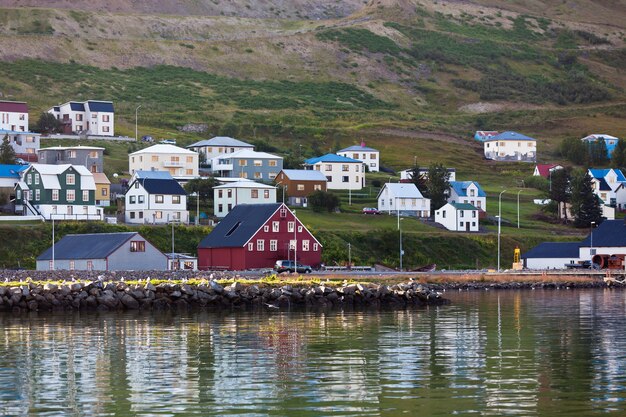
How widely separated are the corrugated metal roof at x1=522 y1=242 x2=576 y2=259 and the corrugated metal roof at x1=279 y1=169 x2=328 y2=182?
110ft

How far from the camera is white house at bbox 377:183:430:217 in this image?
401 feet

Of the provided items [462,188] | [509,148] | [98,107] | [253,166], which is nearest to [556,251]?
Answer: [462,188]

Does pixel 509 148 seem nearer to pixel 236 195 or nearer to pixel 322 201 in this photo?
Answer: pixel 322 201

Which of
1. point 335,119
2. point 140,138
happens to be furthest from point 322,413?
point 335,119

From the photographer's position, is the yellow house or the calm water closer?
the calm water

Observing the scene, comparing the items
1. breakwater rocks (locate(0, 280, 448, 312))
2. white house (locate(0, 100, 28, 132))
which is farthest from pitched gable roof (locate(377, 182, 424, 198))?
breakwater rocks (locate(0, 280, 448, 312))

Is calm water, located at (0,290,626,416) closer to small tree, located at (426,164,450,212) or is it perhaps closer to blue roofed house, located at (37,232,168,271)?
blue roofed house, located at (37,232,168,271)

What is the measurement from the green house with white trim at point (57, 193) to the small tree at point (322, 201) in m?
21.0

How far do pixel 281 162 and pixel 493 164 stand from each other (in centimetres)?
4202

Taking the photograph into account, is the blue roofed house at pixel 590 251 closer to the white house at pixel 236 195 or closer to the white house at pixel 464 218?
the white house at pixel 464 218

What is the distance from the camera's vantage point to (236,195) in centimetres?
11375

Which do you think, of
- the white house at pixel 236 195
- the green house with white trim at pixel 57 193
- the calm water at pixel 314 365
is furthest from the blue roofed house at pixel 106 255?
the white house at pixel 236 195

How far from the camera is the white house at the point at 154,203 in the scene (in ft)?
351

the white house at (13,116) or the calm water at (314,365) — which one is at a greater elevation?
the white house at (13,116)
